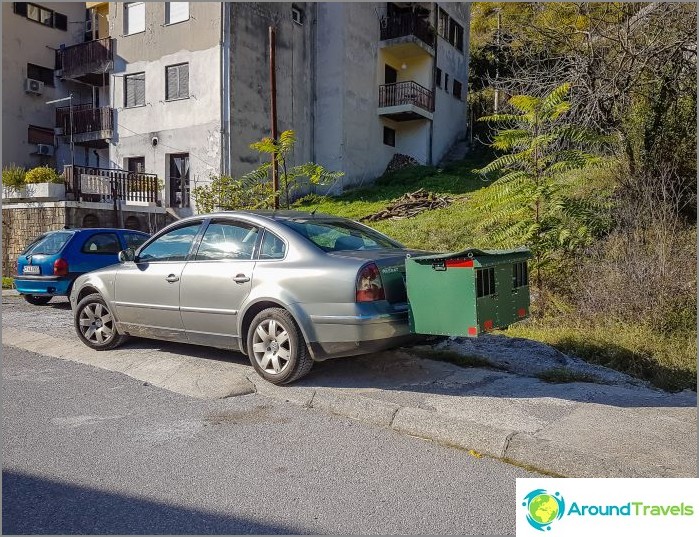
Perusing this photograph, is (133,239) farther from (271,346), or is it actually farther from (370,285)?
(370,285)

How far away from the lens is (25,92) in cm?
2552

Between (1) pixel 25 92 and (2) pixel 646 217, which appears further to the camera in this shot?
(1) pixel 25 92

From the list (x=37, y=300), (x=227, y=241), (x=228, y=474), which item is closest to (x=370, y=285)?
(x=227, y=241)

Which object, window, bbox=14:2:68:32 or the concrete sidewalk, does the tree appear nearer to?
the concrete sidewalk

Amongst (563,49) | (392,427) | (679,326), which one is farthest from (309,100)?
(392,427)

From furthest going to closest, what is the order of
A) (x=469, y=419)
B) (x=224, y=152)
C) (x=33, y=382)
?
(x=224, y=152) < (x=33, y=382) < (x=469, y=419)

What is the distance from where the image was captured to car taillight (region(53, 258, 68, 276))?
11102 millimetres

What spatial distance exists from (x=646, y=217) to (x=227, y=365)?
6.98 m

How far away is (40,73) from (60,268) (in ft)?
63.5

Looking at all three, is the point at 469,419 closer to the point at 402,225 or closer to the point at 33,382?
the point at 33,382

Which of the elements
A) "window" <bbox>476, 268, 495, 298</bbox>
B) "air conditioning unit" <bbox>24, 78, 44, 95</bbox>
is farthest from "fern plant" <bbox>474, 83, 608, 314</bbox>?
"air conditioning unit" <bbox>24, 78, 44, 95</bbox>

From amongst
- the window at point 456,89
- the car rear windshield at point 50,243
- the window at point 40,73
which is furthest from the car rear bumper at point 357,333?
the window at point 456,89

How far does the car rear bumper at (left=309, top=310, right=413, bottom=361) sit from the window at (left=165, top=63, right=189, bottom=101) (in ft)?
62.0

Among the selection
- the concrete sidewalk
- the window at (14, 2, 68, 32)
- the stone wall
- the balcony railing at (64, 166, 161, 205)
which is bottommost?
the concrete sidewalk
